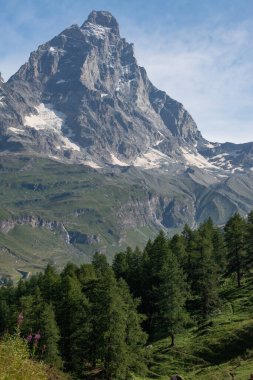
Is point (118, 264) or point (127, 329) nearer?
point (127, 329)

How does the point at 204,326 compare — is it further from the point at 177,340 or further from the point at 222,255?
the point at 222,255

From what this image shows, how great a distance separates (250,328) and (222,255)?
35.9 metres

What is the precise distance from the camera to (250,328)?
60094 millimetres

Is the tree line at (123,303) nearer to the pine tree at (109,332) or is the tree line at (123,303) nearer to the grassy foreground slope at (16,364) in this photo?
the pine tree at (109,332)

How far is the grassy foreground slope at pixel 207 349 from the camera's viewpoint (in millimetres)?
56644

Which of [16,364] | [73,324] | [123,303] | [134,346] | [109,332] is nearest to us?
[16,364]

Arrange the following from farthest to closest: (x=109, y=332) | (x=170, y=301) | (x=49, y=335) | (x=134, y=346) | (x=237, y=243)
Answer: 1. (x=237, y=243)
2. (x=170, y=301)
3. (x=134, y=346)
4. (x=49, y=335)
5. (x=109, y=332)

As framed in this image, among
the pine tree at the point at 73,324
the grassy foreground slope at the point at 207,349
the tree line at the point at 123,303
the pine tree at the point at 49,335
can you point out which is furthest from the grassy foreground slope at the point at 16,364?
the pine tree at the point at 73,324

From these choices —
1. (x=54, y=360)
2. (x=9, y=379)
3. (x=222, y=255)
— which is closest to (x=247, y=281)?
(x=222, y=255)

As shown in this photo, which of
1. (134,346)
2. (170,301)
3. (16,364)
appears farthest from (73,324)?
(16,364)

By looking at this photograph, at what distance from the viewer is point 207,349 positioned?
60.5 meters

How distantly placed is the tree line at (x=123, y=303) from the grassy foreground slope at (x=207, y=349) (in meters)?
2.19

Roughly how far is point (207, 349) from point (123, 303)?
40.3 feet

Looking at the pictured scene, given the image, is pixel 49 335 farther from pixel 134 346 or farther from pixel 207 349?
pixel 207 349
